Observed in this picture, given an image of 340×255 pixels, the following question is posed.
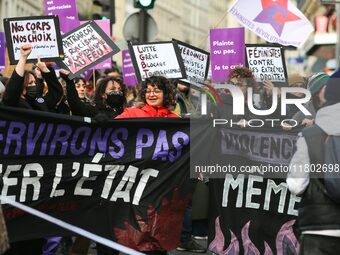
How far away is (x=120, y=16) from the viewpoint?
92062mm

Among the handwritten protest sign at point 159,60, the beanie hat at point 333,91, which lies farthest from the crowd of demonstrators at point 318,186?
the handwritten protest sign at point 159,60

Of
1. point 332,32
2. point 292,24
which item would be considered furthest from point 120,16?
point 292,24

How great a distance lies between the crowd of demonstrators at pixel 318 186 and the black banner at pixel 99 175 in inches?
85.4

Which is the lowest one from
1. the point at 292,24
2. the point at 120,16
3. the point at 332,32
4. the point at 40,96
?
the point at 40,96

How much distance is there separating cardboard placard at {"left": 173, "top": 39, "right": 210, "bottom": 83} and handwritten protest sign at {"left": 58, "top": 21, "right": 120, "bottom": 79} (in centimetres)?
119

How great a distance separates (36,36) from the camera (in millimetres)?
8633

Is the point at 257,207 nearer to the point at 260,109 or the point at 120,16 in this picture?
the point at 260,109

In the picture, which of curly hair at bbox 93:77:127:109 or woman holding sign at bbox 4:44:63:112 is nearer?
woman holding sign at bbox 4:44:63:112

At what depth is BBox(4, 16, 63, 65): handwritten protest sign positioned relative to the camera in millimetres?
8609

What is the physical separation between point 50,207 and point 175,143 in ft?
3.73

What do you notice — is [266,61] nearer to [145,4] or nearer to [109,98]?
[109,98]

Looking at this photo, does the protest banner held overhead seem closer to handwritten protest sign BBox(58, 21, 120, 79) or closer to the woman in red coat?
handwritten protest sign BBox(58, 21, 120, 79)

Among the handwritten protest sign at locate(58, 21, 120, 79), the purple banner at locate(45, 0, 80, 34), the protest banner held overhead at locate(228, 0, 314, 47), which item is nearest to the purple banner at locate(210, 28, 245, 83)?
the protest banner held overhead at locate(228, 0, 314, 47)

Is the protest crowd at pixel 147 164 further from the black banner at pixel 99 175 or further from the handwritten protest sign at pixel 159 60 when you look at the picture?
the handwritten protest sign at pixel 159 60
